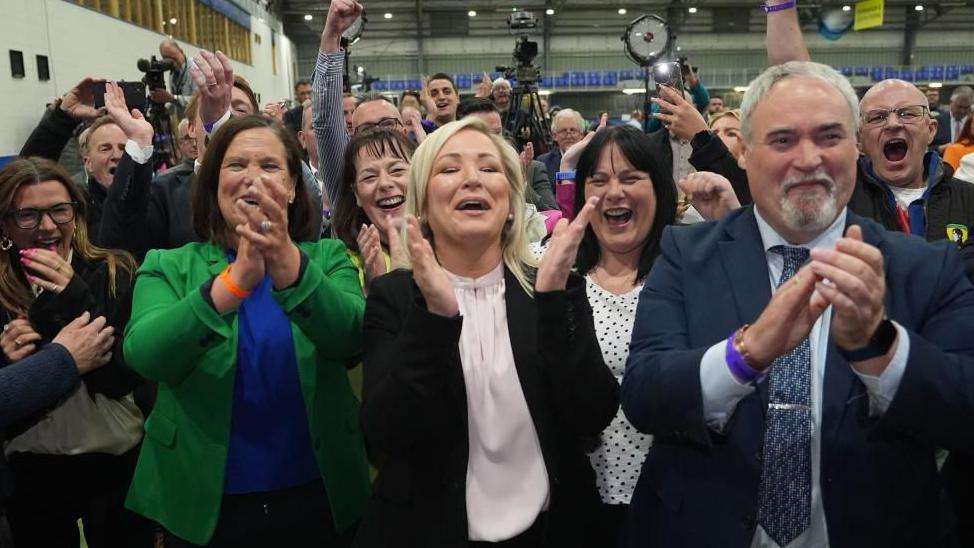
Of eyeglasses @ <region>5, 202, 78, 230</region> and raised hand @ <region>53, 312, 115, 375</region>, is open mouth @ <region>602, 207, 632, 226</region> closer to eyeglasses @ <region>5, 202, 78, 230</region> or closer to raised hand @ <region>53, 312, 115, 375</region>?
raised hand @ <region>53, 312, 115, 375</region>

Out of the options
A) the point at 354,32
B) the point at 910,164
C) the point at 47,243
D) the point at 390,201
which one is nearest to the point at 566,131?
the point at 354,32

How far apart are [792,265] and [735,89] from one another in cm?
2210

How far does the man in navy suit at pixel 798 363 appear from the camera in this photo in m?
1.25

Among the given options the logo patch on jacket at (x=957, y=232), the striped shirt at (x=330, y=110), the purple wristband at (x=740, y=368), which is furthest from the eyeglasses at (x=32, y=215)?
the logo patch on jacket at (x=957, y=232)

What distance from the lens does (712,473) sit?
57.6 inches

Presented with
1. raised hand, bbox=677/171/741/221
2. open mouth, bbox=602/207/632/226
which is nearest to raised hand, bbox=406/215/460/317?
open mouth, bbox=602/207/632/226

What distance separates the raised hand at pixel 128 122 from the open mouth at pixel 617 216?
5.05 feet

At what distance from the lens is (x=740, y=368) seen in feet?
4.27

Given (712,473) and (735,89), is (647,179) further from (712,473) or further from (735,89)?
(735,89)

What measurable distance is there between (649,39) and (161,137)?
284cm

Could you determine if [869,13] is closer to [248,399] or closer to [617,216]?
[617,216]

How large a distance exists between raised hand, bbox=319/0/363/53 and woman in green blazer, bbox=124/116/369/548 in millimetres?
976

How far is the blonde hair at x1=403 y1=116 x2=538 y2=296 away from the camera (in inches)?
67.6

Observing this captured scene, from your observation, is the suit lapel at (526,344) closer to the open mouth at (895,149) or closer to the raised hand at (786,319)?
the raised hand at (786,319)
